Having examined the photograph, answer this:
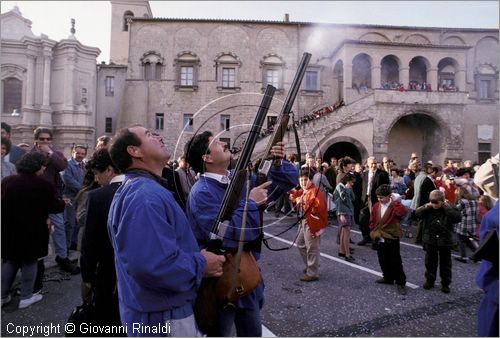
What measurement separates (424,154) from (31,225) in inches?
1212

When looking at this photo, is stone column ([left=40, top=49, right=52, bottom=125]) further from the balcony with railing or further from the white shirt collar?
the white shirt collar

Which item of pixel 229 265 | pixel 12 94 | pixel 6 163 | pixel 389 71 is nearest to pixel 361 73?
pixel 389 71

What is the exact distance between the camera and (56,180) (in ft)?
21.0

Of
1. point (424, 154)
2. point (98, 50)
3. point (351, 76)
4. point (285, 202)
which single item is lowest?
point (285, 202)

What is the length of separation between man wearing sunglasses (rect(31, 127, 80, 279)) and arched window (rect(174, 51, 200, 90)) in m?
25.7

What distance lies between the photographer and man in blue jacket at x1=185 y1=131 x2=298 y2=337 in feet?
8.33

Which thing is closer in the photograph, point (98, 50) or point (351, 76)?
point (351, 76)

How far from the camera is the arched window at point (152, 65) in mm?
31109

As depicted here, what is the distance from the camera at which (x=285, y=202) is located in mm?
11859

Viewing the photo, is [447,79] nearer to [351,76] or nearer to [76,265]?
[351,76]

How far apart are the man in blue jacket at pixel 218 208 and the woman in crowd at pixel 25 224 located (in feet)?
9.62

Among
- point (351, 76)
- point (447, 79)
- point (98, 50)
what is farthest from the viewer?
point (98, 50)

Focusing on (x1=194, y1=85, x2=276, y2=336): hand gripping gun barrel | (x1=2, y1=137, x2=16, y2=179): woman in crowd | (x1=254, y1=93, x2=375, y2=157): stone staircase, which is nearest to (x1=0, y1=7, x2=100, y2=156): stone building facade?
(x1=254, y1=93, x2=375, y2=157): stone staircase

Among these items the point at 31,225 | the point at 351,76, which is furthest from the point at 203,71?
the point at 31,225
